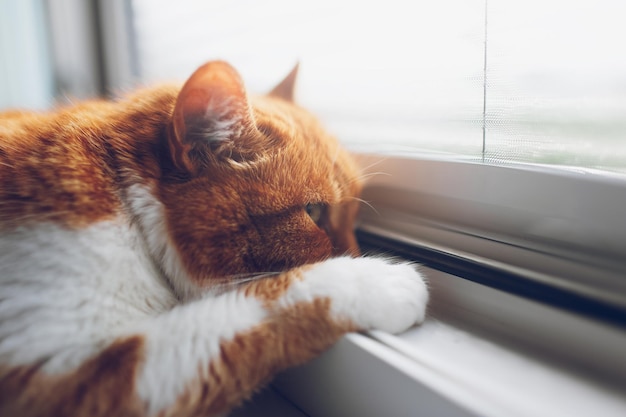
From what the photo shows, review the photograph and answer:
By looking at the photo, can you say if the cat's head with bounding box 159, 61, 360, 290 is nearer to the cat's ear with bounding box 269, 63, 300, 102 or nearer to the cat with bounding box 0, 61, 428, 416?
the cat with bounding box 0, 61, 428, 416

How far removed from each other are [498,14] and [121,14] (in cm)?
162

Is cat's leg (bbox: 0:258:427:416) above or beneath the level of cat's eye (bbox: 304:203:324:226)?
beneath

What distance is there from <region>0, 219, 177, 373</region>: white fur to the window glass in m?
0.55

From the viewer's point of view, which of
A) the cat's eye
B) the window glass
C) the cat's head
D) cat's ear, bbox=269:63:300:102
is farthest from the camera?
cat's ear, bbox=269:63:300:102

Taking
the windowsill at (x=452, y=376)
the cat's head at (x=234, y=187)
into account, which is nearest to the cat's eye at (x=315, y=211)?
the cat's head at (x=234, y=187)

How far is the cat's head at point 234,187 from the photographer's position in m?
0.70

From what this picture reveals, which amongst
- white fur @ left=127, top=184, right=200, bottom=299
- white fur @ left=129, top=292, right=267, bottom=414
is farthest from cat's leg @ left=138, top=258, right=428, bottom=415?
white fur @ left=127, top=184, right=200, bottom=299

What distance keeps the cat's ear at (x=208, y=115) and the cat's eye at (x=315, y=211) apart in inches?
6.8

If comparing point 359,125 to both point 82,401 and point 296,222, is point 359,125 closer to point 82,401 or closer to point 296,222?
point 296,222

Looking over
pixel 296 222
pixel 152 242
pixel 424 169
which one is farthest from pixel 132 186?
pixel 424 169

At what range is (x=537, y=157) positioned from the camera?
67cm

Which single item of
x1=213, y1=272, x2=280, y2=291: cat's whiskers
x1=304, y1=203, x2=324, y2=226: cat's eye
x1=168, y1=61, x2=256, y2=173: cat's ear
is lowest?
x1=213, y1=272, x2=280, y2=291: cat's whiskers

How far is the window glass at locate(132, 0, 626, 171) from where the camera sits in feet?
1.94

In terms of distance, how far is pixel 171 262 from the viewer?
73 centimetres
